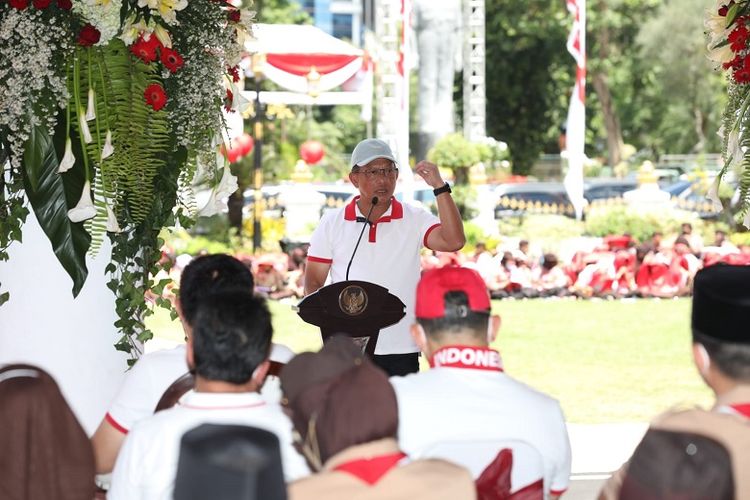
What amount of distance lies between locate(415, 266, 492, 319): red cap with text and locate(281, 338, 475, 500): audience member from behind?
0.65 meters

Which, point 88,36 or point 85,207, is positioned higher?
point 88,36

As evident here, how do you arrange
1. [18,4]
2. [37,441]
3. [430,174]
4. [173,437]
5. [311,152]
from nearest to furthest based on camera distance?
[37,441]
[173,437]
[18,4]
[430,174]
[311,152]

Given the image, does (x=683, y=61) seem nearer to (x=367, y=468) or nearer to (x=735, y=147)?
→ (x=735, y=147)

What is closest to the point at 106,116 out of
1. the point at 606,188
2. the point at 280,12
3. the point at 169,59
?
the point at 169,59

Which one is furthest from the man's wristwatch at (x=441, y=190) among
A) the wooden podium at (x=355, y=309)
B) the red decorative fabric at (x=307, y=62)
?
the red decorative fabric at (x=307, y=62)

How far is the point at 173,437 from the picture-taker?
2.89m

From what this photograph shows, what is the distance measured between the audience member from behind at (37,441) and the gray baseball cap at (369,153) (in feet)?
9.61

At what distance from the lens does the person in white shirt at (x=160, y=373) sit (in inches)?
135

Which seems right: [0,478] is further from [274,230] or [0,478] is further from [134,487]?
[274,230]

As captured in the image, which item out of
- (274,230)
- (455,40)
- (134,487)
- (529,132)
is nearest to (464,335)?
(134,487)

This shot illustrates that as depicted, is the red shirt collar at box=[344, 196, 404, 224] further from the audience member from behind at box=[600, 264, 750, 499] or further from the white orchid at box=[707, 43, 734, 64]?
the audience member from behind at box=[600, 264, 750, 499]

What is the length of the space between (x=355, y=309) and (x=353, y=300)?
4 cm

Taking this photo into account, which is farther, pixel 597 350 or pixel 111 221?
pixel 597 350

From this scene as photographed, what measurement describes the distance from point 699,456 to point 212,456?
0.88 m
